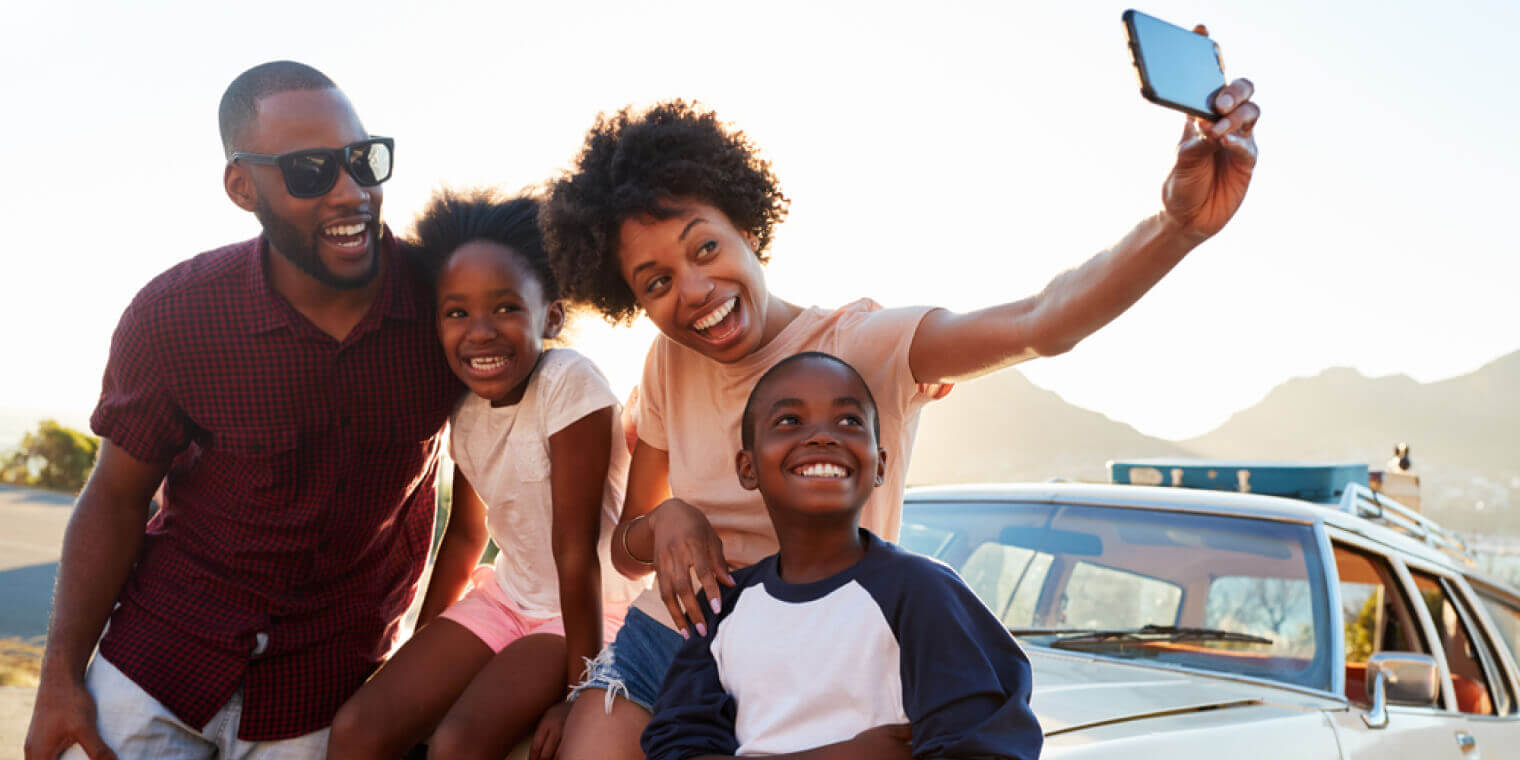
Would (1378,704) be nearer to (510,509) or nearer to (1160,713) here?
(1160,713)

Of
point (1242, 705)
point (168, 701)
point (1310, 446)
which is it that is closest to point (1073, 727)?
point (1242, 705)

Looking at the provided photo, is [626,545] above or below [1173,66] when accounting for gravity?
below

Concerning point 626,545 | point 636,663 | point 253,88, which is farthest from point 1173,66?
point 253,88

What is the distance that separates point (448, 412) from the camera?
2.97m

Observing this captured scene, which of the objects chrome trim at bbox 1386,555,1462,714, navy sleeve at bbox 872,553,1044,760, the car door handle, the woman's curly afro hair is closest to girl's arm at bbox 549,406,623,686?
the woman's curly afro hair

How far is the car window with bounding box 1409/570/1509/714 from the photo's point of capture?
462 cm

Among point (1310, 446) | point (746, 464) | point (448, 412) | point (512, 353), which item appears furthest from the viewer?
point (1310, 446)

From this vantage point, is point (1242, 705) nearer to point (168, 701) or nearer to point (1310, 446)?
point (168, 701)

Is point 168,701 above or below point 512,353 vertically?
below

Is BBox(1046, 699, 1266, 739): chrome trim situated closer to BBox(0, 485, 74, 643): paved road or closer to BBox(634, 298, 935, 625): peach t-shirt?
BBox(634, 298, 935, 625): peach t-shirt

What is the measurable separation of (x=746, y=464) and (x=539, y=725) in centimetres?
83

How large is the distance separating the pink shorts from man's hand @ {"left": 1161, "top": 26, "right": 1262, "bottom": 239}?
1.67 m

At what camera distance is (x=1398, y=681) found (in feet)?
10.9

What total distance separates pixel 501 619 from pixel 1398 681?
265 centimetres
